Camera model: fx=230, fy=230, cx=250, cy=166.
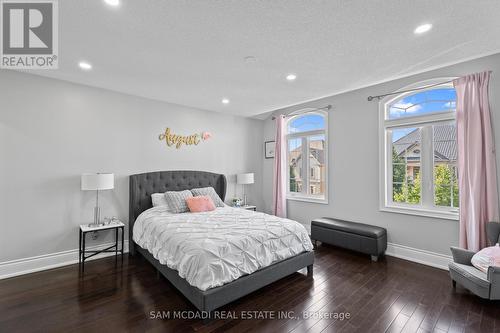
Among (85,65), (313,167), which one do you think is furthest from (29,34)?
(313,167)

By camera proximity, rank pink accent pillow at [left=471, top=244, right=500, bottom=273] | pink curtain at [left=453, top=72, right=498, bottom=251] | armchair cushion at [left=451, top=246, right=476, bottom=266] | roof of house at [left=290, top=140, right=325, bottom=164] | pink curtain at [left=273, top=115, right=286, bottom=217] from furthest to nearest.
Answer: pink curtain at [left=273, top=115, right=286, bottom=217], roof of house at [left=290, top=140, right=325, bottom=164], pink curtain at [left=453, top=72, right=498, bottom=251], armchair cushion at [left=451, top=246, right=476, bottom=266], pink accent pillow at [left=471, top=244, right=500, bottom=273]

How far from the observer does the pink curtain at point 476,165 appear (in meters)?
2.81

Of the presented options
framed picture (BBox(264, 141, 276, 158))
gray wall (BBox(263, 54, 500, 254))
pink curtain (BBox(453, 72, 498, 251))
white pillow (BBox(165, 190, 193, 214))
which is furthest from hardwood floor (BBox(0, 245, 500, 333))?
framed picture (BBox(264, 141, 276, 158))

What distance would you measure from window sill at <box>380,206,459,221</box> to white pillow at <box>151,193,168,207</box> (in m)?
3.66

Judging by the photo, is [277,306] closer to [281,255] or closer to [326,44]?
[281,255]

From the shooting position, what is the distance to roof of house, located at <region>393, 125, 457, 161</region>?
325 cm

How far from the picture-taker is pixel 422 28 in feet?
7.15

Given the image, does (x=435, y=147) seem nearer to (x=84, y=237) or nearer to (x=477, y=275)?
(x=477, y=275)

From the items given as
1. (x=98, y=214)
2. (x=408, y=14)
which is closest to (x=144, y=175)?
(x=98, y=214)

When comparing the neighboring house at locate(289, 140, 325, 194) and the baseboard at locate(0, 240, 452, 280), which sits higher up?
the neighboring house at locate(289, 140, 325, 194)

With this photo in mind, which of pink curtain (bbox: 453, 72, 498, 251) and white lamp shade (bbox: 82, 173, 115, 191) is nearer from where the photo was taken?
pink curtain (bbox: 453, 72, 498, 251)

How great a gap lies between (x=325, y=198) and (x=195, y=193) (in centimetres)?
257

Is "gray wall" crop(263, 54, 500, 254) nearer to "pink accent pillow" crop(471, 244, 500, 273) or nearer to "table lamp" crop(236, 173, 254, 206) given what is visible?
"pink accent pillow" crop(471, 244, 500, 273)

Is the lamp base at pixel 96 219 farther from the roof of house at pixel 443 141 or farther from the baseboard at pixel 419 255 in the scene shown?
the roof of house at pixel 443 141
